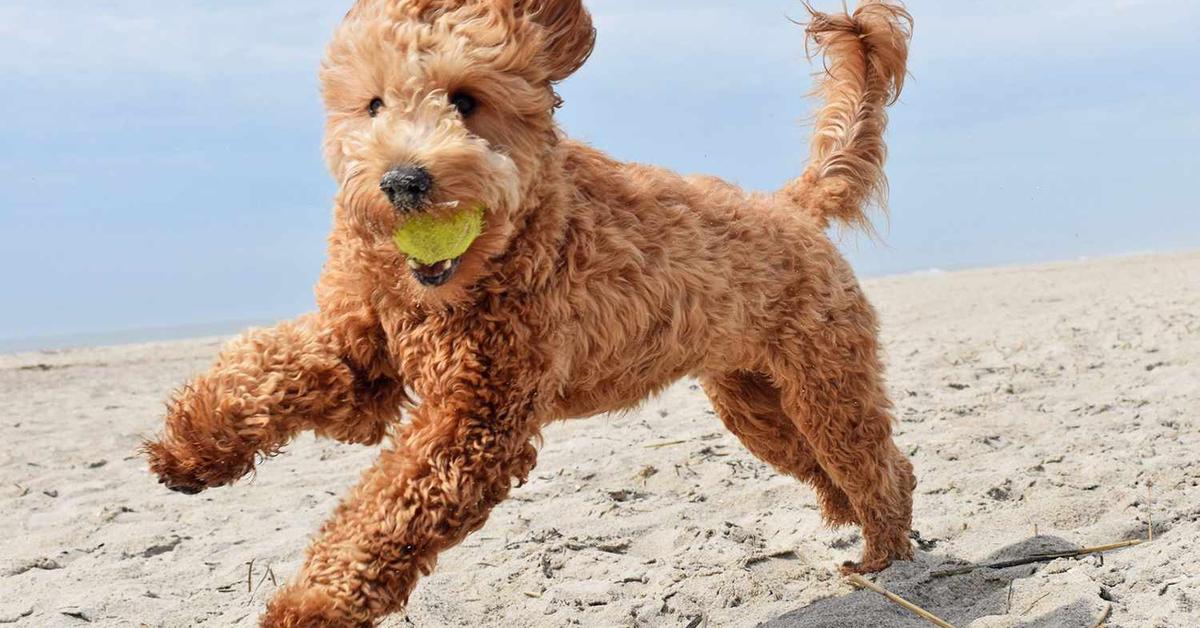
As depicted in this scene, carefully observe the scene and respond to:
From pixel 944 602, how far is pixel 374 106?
3.12 meters

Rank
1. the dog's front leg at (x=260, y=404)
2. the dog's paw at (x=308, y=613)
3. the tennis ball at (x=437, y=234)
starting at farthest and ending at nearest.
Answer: the dog's front leg at (x=260, y=404) → the tennis ball at (x=437, y=234) → the dog's paw at (x=308, y=613)

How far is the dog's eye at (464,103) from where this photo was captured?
12.6 feet

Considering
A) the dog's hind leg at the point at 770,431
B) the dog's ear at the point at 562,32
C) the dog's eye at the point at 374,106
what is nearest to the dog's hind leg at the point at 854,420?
the dog's hind leg at the point at 770,431

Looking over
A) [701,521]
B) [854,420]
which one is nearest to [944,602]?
[854,420]

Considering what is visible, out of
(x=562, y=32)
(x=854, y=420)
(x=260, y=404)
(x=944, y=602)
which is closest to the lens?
(x=260, y=404)

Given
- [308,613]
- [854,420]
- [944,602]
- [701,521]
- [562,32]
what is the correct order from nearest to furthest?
[308,613], [562,32], [944,602], [854,420], [701,521]

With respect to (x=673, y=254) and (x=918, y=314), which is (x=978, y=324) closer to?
(x=918, y=314)

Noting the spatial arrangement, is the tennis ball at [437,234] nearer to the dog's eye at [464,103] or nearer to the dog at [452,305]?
the dog at [452,305]

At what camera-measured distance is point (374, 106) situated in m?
3.90

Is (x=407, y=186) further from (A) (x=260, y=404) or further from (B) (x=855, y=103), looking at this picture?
(B) (x=855, y=103)

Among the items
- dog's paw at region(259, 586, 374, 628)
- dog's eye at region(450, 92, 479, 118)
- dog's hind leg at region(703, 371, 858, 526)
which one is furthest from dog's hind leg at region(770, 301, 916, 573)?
dog's paw at region(259, 586, 374, 628)

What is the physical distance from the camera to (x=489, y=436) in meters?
3.79

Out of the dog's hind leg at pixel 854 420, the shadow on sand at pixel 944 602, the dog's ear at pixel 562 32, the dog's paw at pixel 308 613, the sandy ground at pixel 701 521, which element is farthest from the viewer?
the dog's hind leg at pixel 854 420

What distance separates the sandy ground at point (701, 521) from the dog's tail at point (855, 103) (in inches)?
69.0
